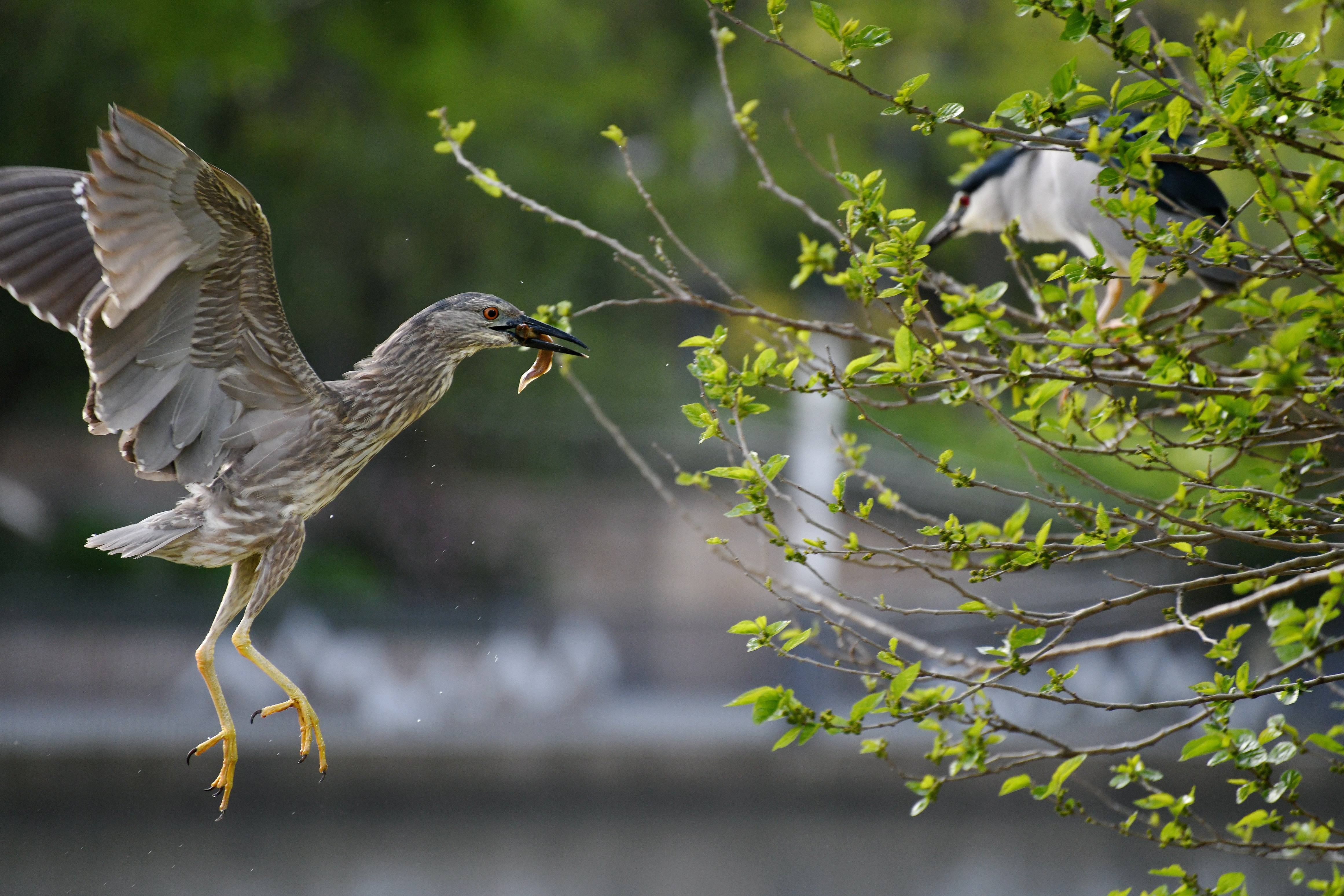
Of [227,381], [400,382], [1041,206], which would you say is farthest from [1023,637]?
[1041,206]

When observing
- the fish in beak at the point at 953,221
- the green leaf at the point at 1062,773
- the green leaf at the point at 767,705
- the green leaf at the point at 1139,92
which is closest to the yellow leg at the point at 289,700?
the green leaf at the point at 767,705

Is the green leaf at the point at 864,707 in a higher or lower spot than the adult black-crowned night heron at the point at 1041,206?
lower

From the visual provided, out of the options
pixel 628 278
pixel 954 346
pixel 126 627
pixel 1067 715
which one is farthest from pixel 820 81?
pixel 954 346

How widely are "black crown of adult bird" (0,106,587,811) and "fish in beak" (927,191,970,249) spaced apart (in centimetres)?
282

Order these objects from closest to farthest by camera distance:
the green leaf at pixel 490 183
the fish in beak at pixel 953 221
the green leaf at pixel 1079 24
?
the green leaf at pixel 1079 24, the green leaf at pixel 490 183, the fish in beak at pixel 953 221

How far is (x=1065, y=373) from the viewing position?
216 cm

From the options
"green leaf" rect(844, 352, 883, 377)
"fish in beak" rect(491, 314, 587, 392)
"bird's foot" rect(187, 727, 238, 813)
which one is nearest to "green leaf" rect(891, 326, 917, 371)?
"green leaf" rect(844, 352, 883, 377)

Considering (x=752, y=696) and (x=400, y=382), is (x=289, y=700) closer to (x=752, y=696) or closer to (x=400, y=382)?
(x=400, y=382)

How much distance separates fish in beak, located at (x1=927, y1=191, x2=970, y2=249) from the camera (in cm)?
474

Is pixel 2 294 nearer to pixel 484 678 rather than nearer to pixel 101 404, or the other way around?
pixel 484 678

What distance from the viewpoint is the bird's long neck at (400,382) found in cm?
225

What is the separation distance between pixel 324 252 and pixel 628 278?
160 inches

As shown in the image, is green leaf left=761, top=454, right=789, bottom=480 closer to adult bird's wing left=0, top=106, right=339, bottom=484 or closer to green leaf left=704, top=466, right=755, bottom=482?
green leaf left=704, top=466, right=755, bottom=482

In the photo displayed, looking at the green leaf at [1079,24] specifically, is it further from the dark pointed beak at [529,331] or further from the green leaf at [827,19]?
the dark pointed beak at [529,331]
